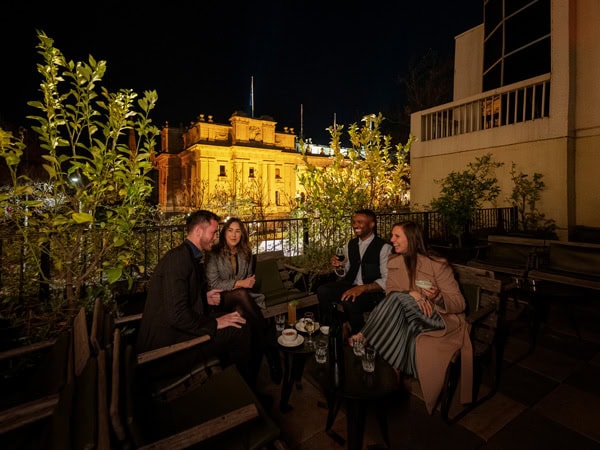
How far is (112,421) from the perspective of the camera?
126cm

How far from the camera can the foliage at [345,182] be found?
6.32 m

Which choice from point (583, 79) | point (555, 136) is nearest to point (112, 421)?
point (555, 136)

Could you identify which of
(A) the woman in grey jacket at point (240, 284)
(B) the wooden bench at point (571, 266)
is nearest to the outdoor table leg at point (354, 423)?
(A) the woman in grey jacket at point (240, 284)

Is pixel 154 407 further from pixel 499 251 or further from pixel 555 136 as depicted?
pixel 555 136

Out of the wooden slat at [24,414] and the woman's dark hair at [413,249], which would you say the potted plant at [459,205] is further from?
the wooden slat at [24,414]

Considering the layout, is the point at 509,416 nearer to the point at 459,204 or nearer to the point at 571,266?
the point at 571,266

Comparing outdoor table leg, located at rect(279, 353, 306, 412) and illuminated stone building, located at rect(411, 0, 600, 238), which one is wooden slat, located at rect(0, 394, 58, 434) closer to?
outdoor table leg, located at rect(279, 353, 306, 412)

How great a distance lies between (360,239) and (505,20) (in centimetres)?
1189

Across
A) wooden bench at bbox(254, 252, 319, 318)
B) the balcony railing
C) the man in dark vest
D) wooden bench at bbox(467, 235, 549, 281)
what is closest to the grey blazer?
wooden bench at bbox(254, 252, 319, 318)

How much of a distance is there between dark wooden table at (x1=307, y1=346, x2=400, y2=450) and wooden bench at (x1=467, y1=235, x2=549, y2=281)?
4065 millimetres

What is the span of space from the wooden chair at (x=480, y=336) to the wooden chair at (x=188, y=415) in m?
1.59

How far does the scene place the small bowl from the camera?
8.72ft

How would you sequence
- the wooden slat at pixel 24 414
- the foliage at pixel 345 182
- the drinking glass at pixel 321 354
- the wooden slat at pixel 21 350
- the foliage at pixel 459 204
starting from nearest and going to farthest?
the wooden slat at pixel 24 414 → the wooden slat at pixel 21 350 → the drinking glass at pixel 321 354 → the foliage at pixel 345 182 → the foliage at pixel 459 204

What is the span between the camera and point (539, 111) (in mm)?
9117
